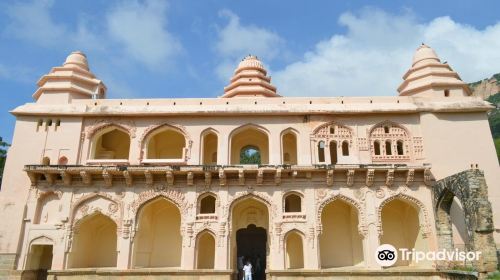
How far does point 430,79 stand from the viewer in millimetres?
17172

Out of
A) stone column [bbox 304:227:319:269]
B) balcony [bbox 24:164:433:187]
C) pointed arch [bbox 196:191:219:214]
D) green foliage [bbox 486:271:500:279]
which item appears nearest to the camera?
green foliage [bbox 486:271:500:279]

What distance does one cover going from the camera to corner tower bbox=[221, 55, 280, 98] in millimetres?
20594

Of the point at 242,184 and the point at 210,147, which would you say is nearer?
the point at 242,184

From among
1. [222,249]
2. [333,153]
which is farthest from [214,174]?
[333,153]

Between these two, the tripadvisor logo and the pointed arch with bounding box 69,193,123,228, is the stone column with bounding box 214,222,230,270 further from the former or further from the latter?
the tripadvisor logo

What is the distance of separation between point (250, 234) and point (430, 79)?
35.7 ft

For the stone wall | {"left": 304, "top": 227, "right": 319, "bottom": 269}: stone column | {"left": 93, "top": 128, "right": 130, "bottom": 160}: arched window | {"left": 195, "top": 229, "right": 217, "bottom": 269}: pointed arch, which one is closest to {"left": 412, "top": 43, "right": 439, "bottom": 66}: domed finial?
the stone wall

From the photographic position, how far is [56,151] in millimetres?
15867

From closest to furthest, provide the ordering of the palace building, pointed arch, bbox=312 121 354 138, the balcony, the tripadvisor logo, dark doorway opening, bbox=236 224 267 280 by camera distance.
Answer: the tripadvisor logo < the palace building < the balcony < pointed arch, bbox=312 121 354 138 < dark doorway opening, bbox=236 224 267 280

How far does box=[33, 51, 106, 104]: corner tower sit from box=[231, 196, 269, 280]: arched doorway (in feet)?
29.4

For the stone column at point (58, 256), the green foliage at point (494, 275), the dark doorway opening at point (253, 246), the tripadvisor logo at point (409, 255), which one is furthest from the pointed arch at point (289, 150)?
the stone column at point (58, 256)

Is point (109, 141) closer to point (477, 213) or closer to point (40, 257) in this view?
point (40, 257)

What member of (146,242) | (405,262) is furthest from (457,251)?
(146,242)

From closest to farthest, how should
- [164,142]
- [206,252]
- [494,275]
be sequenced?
[494,275] < [206,252] < [164,142]
